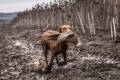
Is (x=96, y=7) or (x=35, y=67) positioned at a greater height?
(x=96, y=7)

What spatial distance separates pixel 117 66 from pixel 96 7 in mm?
17974

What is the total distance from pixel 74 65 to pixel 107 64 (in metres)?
1.30

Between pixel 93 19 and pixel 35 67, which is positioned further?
pixel 93 19

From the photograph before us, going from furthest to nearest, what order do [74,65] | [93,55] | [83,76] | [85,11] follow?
[85,11] → [93,55] → [74,65] → [83,76]

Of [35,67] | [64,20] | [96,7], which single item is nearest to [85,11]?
[96,7]

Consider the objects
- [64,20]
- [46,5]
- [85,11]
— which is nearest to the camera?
[85,11]

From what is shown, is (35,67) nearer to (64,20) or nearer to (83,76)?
(83,76)

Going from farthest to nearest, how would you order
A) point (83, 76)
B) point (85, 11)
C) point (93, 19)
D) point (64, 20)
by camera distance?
point (64, 20) → point (85, 11) → point (93, 19) → point (83, 76)

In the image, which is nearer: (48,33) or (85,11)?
(48,33)

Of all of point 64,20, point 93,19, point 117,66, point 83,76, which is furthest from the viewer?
point 64,20

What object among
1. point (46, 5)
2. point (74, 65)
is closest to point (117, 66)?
point (74, 65)

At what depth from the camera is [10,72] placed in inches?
510

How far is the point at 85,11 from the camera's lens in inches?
1277

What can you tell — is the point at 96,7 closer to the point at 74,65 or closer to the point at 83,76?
the point at 74,65
